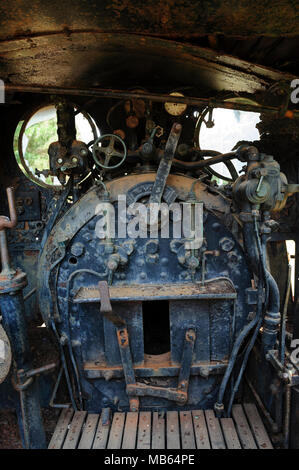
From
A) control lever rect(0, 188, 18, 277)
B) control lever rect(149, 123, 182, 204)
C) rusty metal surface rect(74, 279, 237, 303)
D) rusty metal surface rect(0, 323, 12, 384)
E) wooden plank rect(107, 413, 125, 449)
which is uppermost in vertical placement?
control lever rect(149, 123, 182, 204)

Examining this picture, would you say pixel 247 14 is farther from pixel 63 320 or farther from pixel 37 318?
pixel 37 318

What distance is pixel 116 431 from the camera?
8.83 feet

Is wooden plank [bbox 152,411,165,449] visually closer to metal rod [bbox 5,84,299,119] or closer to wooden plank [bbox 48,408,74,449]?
wooden plank [bbox 48,408,74,449]

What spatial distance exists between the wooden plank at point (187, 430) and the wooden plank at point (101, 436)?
68 cm

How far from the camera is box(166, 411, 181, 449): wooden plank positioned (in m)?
2.55

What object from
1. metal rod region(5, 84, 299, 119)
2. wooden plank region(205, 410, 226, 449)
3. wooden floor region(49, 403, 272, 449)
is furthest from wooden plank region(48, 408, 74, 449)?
metal rod region(5, 84, 299, 119)

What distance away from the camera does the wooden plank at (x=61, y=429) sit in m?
2.59

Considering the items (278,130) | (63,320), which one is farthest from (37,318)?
(278,130)

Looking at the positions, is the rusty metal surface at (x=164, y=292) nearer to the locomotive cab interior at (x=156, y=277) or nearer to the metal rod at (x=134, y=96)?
the locomotive cab interior at (x=156, y=277)

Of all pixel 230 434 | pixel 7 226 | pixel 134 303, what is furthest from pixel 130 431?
pixel 7 226

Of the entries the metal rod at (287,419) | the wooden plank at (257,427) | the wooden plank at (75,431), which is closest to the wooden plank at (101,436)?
the wooden plank at (75,431)

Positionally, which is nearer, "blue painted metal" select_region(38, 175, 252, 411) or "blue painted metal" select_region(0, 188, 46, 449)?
"blue painted metal" select_region(0, 188, 46, 449)

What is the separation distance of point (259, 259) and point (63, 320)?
1901 mm

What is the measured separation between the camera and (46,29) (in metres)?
2.03
